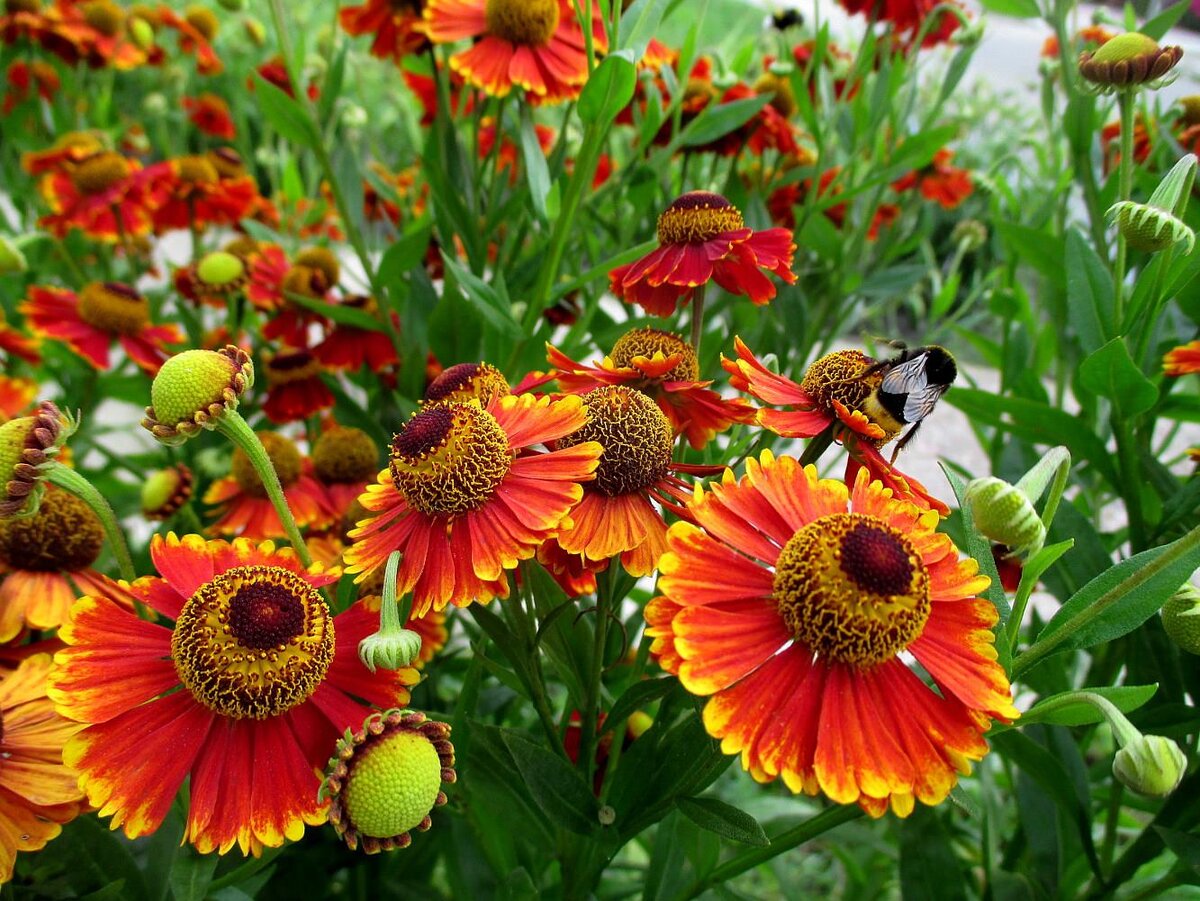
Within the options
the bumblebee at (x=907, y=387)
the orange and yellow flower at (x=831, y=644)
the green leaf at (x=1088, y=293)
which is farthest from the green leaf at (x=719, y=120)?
the orange and yellow flower at (x=831, y=644)

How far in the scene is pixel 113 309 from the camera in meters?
1.24

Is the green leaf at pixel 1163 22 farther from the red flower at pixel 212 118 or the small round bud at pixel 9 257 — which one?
the red flower at pixel 212 118

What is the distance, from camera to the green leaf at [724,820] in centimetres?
50

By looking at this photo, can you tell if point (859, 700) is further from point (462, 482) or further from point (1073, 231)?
point (1073, 231)

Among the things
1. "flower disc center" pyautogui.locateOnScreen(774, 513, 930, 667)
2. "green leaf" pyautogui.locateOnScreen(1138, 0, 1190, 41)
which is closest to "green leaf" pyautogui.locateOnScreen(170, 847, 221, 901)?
"flower disc center" pyautogui.locateOnScreen(774, 513, 930, 667)

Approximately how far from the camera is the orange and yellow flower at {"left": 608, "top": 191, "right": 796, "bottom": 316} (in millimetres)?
680

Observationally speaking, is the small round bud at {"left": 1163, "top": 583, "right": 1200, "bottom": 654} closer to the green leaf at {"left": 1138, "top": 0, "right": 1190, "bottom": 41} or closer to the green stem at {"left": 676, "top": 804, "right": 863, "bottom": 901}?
the green stem at {"left": 676, "top": 804, "right": 863, "bottom": 901}

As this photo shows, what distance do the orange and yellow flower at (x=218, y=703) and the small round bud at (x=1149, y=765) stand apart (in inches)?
14.0

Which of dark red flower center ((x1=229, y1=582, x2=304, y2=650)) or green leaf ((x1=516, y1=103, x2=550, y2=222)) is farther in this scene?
green leaf ((x1=516, y1=103, x2=550, y2=222))

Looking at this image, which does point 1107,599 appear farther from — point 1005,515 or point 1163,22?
point 1163,22

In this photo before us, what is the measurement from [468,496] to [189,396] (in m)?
0.17

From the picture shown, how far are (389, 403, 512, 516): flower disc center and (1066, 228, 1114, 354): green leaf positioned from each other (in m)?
0.49

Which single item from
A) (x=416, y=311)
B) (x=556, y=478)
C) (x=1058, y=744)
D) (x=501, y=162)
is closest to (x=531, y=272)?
(x=416, y=311)

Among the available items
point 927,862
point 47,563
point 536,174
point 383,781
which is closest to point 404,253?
point 536,174
